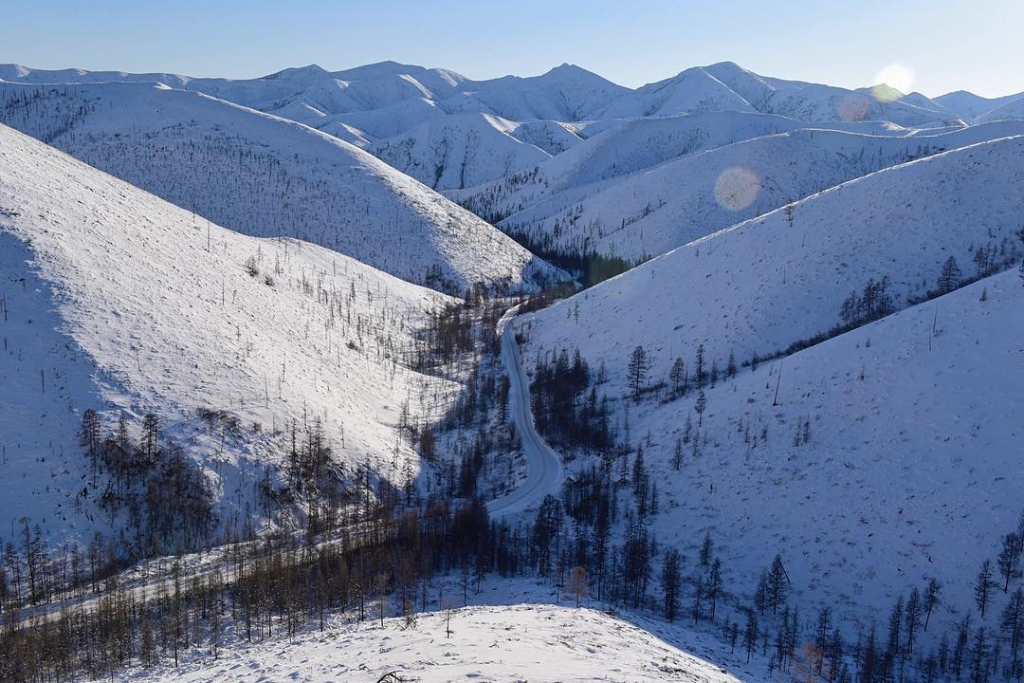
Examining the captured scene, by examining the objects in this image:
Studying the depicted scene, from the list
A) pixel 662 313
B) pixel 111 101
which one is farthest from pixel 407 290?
pixel 111 101

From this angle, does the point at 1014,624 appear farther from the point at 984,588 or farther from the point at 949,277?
the point at 949,277

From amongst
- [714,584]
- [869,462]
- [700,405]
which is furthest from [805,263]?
[714,584]

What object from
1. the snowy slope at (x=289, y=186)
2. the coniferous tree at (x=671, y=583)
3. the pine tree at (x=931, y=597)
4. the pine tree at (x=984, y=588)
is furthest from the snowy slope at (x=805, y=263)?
the snowy slope at (x=289, y=186)

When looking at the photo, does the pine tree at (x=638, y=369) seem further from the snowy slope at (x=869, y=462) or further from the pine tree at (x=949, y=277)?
the pine tree at (x=949, y=277)

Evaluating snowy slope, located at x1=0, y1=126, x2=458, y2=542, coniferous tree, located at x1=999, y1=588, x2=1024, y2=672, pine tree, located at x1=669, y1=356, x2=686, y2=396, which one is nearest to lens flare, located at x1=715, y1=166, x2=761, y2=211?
pine tree, located at x1=669, y1=356, x2=686, y2=396

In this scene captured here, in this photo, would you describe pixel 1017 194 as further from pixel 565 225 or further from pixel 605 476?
pixel 565 225

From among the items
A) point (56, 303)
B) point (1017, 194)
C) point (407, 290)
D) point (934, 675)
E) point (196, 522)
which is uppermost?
point (1017, 194)

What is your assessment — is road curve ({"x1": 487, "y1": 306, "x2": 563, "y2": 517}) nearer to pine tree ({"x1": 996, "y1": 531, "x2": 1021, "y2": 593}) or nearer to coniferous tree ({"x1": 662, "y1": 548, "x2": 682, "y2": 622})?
coniferous tree ({"x1": 662, "y1": 548, "x2": 682, "y2": 622})

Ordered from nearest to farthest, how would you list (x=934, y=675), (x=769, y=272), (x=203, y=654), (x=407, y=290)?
(x=203, y=654)
(x=934, y=675)
(x=769, y=272)
(x=407, y=290)
